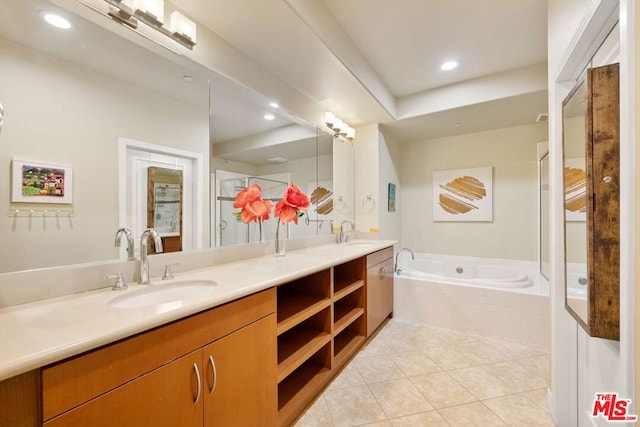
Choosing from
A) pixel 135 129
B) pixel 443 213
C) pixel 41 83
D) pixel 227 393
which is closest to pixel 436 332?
pixel 443 213

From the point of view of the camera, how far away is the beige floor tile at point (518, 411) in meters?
1.43

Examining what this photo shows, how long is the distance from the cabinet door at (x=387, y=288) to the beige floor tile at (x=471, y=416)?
1073mm

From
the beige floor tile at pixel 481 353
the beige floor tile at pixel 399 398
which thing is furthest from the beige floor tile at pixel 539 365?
the beige floor tile at pixel 399 398

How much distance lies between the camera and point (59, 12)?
1077 millimetres

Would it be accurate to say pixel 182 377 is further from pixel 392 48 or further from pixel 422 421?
pixel 392 48

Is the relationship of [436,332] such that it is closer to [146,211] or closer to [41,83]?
[146,211]

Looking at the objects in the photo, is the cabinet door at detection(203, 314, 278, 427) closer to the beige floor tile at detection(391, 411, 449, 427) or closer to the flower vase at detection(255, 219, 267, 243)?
the beige floor tile at detection(391, 411, 449, 427)

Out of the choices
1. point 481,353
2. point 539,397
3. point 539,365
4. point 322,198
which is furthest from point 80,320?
point 539,365

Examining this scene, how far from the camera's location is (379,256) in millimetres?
2492

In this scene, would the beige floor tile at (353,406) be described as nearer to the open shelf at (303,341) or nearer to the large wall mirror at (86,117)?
the open shelf at (303,341)

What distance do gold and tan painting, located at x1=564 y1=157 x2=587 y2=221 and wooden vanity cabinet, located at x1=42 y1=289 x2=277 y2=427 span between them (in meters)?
1.45

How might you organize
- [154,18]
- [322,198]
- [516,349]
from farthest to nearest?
[322,198] → [516,349] → [154,18]

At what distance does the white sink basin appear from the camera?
110cm

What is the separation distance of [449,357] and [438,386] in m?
0.43
